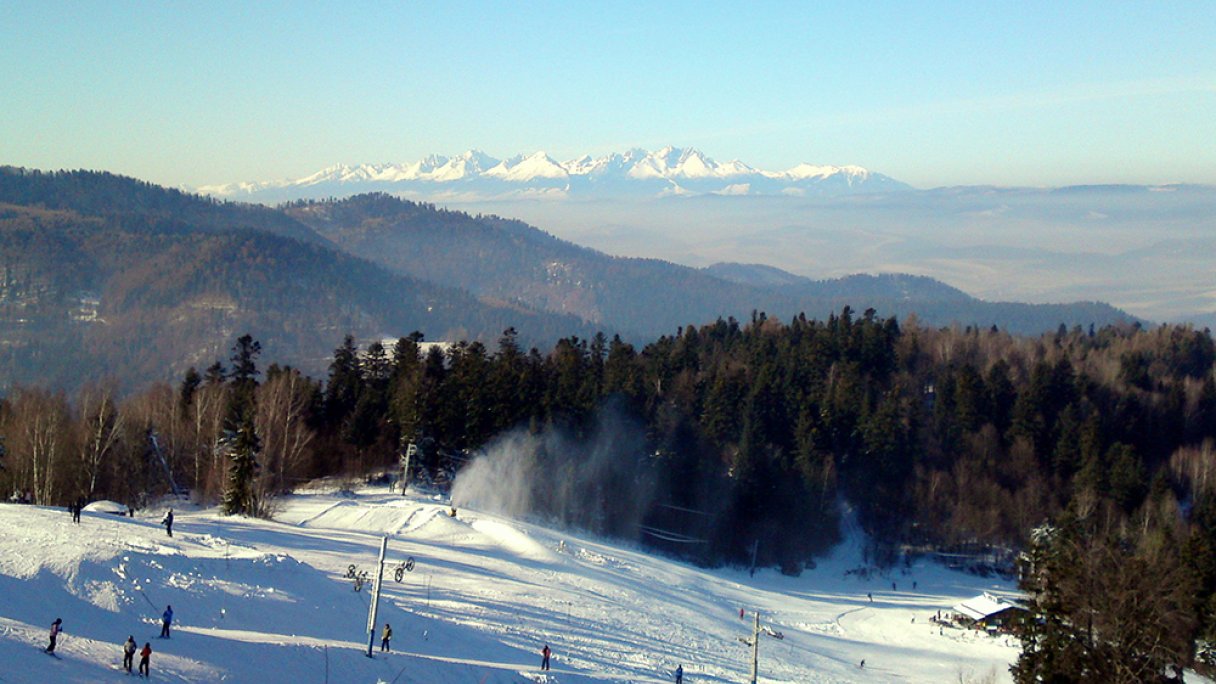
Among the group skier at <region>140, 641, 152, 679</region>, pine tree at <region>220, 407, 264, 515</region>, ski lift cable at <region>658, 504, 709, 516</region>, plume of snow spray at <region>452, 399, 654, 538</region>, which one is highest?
skier at <region>140, 641, 152, 679</region>

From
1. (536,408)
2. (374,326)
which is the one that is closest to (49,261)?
(374,326)

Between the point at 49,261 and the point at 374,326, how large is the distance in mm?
56246

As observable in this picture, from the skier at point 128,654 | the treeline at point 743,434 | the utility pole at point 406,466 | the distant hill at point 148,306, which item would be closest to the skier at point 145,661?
the skier at point 128,654

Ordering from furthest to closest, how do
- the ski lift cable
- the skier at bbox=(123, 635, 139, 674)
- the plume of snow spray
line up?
the ski lift cable
the plume of snow spray
the skier at bbox=(123, 635, 139, 674)

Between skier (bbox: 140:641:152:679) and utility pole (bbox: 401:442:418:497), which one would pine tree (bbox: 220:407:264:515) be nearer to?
utility pole (bbox: 401:442:418:497)

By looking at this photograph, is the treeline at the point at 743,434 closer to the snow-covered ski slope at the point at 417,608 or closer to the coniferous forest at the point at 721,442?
the coniferous forest at the point at 721,442

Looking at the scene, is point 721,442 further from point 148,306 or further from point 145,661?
point 148,306

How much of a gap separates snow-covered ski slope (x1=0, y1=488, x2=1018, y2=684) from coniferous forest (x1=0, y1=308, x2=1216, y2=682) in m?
4.90

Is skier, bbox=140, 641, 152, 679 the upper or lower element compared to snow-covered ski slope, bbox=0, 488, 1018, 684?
upper

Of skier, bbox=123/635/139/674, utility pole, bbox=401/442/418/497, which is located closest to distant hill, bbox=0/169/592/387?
utility pole, bbox=401/442/418/497

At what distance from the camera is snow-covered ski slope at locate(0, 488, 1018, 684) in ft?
75.5

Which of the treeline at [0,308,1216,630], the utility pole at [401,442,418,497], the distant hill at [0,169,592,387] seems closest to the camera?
the treeline at [0,308,1216,630]

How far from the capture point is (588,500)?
57562 mm

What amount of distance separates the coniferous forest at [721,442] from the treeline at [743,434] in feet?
0.47
